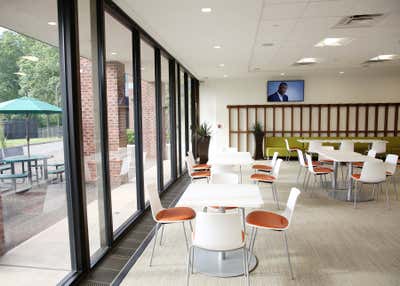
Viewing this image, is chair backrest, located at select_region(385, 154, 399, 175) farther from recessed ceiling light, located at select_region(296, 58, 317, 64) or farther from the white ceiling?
recessed ceiling light, located at select_region(296, 58, 317, 64)

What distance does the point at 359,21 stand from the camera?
4.57m

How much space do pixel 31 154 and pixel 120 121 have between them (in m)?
1.83

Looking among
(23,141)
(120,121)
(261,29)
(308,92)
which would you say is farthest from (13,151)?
(308,92)

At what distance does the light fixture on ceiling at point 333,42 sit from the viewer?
5.79 m

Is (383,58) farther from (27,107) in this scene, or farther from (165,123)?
(27,107)

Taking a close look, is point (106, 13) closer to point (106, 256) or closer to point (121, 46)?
point (121, 46)

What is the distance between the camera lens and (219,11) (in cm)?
402

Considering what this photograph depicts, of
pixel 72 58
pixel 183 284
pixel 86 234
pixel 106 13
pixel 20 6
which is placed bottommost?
pixel 183 284

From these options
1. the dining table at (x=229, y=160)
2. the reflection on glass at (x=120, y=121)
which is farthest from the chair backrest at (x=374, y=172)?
the reflection on glass at (x=120, y=121)

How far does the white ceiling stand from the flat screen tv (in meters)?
2.89

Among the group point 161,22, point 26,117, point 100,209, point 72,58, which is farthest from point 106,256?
point 161,22

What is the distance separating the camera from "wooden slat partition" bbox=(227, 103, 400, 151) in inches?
426

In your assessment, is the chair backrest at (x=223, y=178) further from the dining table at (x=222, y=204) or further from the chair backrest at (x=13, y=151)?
the chair backrest at (x=13, y=151)

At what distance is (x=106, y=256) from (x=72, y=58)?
216 centimetres
